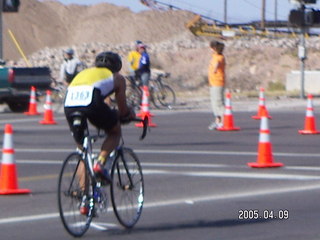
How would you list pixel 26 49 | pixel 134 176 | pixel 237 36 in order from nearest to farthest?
pixel 134 176 → pixel 237 36 → pixel 26 49

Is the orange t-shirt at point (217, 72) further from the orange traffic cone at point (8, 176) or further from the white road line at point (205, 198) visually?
the orange traffic cone at point (8, 176)

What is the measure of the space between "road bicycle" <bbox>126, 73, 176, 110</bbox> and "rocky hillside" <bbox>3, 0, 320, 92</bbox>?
66.9 ft

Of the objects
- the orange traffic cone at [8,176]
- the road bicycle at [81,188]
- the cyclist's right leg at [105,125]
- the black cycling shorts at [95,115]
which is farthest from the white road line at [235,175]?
the black cycling shorts at [95,115]

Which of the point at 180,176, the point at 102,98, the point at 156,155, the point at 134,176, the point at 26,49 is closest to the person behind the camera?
the point at 102,98

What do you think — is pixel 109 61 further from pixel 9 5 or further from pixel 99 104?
pixel 9 5

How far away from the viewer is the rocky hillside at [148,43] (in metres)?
62.3

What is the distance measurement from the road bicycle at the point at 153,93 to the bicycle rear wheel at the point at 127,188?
17.6 m

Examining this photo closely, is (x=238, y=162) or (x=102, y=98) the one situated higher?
(x=102, y=98)

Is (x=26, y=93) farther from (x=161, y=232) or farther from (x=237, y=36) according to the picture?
(x=237, y=36)

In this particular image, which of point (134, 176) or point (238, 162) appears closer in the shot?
point (134, 176)

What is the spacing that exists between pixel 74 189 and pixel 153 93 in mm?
19818

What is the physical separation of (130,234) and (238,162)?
626 centimetres

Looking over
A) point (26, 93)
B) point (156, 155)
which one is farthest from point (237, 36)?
point (156, 155)

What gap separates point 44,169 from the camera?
48.9 feet
